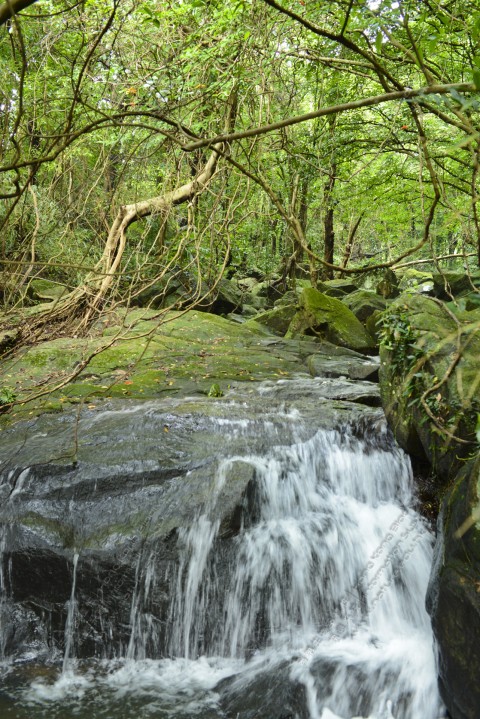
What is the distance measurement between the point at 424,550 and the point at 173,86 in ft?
19.5

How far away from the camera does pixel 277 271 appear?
59.9 ft

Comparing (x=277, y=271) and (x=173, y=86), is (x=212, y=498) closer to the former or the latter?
(x=173, y=86)

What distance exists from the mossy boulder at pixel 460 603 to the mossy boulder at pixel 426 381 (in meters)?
0.78

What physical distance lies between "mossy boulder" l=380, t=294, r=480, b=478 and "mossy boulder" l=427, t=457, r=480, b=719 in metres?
0.78

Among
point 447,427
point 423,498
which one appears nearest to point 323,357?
point 423,498

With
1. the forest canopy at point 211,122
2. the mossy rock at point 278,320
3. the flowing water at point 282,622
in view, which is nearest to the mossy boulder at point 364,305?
the mossy rock at point 278,320

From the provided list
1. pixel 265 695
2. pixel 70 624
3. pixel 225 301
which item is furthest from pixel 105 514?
pixel 225 301

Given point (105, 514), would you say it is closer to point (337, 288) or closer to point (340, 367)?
point (340, 367)

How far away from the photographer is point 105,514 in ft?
15.5

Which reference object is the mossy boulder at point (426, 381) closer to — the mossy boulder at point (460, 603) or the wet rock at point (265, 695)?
the mossy boulder at point (460, 603)

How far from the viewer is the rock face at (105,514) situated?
4.41 m

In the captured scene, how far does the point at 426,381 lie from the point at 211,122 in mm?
3681

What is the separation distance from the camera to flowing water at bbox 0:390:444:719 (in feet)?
11.9

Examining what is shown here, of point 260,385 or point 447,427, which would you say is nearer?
point 447,427
